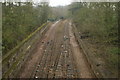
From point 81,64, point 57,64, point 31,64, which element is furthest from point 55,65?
point 81,64

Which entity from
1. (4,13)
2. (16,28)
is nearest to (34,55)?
(16,28)

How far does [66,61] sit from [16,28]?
5.42m

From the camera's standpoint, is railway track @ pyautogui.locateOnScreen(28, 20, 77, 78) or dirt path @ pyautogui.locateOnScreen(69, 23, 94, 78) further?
dirt path @ pyautogui.locateOnScreen(69, 23, 94, 78)

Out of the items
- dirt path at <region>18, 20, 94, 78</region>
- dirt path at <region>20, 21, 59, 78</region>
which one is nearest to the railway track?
dirt path at <region>18, 20, 94, 78</region>

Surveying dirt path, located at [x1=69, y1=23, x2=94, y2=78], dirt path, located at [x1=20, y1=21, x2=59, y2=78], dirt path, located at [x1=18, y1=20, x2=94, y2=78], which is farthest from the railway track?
dirt path, located at [x1=69, y1=23, x2=94, y2=78]

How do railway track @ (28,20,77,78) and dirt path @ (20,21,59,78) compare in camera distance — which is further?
dirt path @ (20,21,59,78)

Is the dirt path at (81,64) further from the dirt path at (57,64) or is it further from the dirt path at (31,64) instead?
the dirt path at (31,64)

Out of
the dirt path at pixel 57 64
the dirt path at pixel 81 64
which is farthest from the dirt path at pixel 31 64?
the dirt path at pixel 81 64

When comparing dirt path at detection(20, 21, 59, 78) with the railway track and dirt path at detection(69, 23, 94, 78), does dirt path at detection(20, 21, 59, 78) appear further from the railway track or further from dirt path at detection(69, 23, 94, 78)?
dirt path at detection(69, 23, 94, 78)

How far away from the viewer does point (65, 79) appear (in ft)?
36.6

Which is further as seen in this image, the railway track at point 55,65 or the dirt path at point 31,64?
the dirt path at point 31,64

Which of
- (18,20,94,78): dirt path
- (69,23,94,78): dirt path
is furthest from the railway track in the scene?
(69,23,94,78): dirt path

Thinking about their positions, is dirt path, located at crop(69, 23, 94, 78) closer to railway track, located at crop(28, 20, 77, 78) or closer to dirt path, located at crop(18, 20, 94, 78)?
dirt path, located at crop(18, 20, 94, 78)

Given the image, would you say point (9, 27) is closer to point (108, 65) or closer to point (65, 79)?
point (65, 79)
